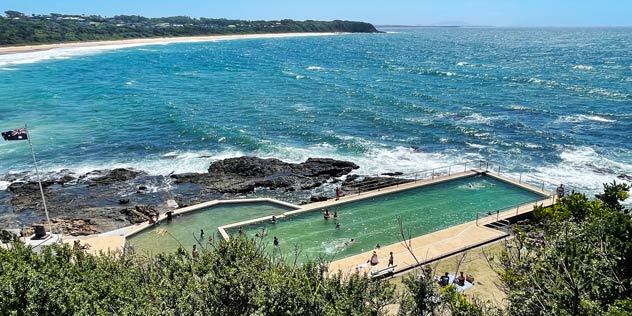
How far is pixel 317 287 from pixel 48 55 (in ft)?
495

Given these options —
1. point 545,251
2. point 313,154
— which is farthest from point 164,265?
point 313,154

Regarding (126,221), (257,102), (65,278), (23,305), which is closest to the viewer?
(23,305)

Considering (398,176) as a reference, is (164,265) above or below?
above

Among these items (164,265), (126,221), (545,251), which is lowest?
(126,221)

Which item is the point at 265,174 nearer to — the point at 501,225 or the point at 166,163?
the point at 166,163

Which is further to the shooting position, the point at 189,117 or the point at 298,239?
the point at 189,117

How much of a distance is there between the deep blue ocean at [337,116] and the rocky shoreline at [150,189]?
7.36 feet

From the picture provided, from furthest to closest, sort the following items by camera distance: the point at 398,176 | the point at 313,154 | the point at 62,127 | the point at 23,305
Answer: the point at 62,127 < the point at 313,154 < the point at 398,176 < the point at 23,305

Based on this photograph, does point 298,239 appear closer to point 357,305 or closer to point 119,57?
point 357,305

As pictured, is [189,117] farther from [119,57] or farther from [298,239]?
[119,57]

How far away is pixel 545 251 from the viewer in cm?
1418

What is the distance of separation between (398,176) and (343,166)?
494cm

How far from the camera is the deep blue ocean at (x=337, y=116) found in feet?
147

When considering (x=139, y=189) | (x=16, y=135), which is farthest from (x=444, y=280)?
(x=139, y=189)
